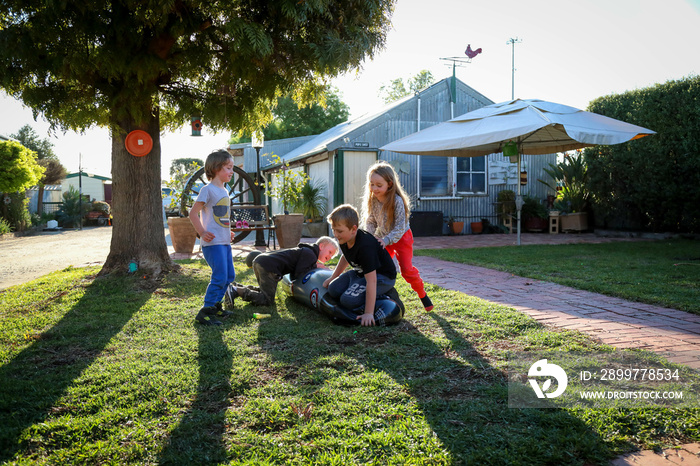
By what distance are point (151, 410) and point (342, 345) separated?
1.25 metres

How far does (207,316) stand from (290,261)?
2.93ft

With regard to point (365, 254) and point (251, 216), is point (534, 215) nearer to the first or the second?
point (251, 216)

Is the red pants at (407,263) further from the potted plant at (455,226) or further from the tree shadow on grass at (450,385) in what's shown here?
the potted plant at (455,226)

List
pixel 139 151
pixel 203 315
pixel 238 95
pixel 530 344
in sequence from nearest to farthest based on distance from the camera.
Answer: pixel 530 344 → pixel 203 315 → pixel 139 151 → pixel 238 95

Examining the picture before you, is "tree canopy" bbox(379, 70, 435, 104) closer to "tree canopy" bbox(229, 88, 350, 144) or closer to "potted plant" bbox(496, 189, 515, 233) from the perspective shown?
"tree canopy" bbox(229, 88, 350, 144)

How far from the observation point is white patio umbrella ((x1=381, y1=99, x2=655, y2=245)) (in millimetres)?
7754

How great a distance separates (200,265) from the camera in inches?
273

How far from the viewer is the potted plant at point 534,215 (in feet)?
44.8

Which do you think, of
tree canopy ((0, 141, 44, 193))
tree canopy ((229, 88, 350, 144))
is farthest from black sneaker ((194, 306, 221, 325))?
tree canopy ((229, 88, 350, 144))

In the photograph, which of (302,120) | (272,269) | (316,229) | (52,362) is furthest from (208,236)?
(302,120)

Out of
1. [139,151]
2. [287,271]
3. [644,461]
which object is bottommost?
[644,461]

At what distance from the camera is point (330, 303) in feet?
12.1

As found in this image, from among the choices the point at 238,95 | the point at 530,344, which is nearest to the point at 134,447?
the point at 530,344

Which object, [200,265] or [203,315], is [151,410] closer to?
[203,315]
